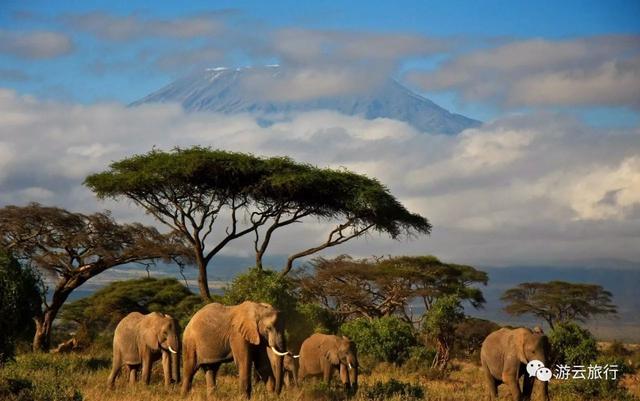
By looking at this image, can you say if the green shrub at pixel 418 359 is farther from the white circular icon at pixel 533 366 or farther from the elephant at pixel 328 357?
the white circular icon at pixel 533 366

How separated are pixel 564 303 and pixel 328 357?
38.9m

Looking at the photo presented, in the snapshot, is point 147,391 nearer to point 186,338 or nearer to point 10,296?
point 186,338

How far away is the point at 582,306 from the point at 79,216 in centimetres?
3161

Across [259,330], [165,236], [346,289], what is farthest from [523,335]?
[346,289]

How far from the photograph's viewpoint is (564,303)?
60938mm

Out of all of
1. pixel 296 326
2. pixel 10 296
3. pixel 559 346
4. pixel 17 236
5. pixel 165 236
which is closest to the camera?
pixel 10 296

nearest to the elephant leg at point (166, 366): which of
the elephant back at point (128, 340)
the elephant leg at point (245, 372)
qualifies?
the elephant back at point (128, 340)

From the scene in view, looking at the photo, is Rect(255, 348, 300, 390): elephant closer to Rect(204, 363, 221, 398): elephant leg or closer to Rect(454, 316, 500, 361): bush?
Rect(204, 363, 221, 398): elephant leg

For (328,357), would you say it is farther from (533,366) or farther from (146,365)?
(533,366)

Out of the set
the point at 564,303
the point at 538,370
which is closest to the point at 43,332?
the point at 538,370

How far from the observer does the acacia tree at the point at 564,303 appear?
199 ft

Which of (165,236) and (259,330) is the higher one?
(165,236)

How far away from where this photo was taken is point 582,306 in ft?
200

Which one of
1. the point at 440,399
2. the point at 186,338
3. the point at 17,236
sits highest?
the point at 17,236
